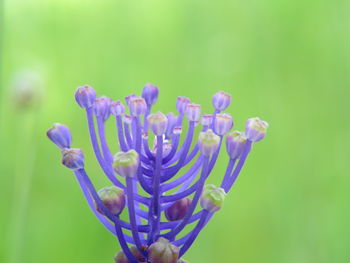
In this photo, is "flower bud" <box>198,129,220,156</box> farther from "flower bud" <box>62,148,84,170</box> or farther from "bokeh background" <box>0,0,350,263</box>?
"bokeh background" <box>0,0,350,263</box>

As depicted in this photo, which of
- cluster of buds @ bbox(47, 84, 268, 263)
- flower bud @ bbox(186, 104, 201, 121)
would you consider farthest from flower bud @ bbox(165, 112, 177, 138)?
flower bud @ bbox(186, 104, 201, 121)

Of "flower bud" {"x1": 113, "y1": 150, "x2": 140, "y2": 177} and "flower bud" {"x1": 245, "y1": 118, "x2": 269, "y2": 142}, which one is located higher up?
"flower bud" {"x1": 245, "y1": 118, "x2": 269, "y2": 142}

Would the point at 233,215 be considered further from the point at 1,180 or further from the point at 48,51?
the point at 48,51

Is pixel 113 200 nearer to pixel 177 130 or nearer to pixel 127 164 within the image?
pixel 127 164

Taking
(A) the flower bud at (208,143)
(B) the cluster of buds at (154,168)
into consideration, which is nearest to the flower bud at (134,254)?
(B) the cluster of buds at (154,168)

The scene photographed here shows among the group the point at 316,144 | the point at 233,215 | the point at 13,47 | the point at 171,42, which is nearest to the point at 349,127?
the point at 316,144
